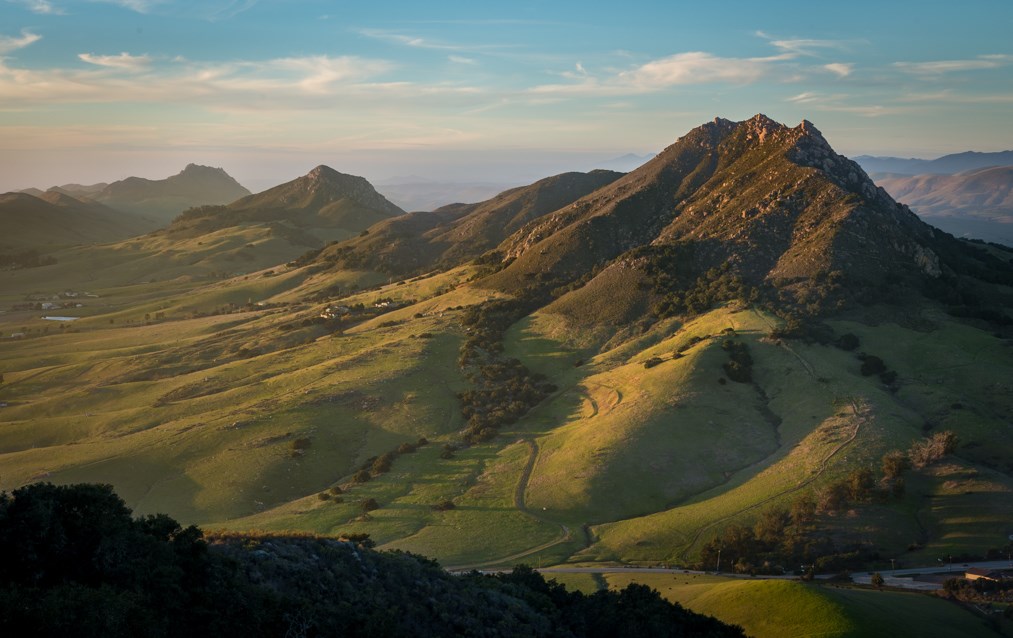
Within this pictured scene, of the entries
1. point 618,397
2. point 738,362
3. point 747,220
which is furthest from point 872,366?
point 747,220

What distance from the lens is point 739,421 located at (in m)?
86.3

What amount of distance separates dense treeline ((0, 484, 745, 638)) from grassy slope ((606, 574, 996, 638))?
6.44m

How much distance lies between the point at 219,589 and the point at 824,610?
38481mm

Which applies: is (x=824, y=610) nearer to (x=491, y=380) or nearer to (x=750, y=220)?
(x=491, y=380)

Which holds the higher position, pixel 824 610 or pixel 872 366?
pixel 872 366

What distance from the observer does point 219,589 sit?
1236 inches

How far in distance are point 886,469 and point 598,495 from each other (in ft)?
91.5

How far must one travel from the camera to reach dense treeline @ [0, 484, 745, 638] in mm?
26469

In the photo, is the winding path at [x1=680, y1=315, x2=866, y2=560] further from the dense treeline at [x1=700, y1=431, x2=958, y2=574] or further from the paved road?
the paved road

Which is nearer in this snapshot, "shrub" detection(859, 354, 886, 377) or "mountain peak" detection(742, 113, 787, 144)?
"shrub" detection(859, 354, 886, 377)

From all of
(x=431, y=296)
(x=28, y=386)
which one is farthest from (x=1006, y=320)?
(x=28, y=386)

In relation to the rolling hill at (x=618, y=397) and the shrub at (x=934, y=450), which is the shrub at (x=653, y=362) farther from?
the shrub at (x=934, y=450)

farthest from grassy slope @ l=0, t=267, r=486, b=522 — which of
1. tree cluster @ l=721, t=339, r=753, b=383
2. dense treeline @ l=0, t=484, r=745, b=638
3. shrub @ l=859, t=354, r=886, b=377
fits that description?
shrub @ l=859, t=354, r=886, b=377

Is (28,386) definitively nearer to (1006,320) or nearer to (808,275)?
(808,275)
